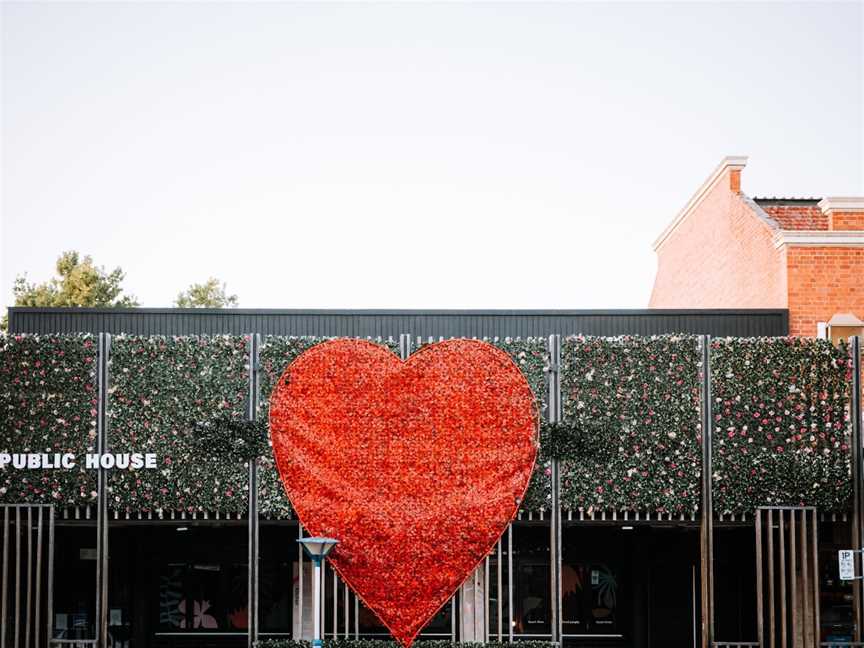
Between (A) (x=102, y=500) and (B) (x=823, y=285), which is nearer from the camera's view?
(A) (x=102, y=500)

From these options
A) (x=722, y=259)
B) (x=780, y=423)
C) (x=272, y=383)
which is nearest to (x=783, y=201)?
(x=722, y=259)

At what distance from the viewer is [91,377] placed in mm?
17641

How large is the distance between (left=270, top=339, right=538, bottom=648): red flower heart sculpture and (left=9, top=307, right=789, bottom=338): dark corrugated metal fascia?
2014mm

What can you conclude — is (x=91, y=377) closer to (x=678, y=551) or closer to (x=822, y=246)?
(x=678, y=551)

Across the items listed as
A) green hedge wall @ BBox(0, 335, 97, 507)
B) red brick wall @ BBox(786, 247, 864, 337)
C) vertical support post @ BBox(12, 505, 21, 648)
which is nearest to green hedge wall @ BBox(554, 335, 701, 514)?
red brick wall @ BBox(786, 247, 864, 337)

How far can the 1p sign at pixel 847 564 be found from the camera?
16906mm

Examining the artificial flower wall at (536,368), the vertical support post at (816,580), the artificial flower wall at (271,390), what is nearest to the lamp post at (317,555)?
the artificial flower wall at (271,390)

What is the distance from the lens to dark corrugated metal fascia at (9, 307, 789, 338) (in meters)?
19.7

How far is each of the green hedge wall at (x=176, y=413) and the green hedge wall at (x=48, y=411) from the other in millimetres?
424

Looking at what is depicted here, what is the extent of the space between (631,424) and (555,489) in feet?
5.19

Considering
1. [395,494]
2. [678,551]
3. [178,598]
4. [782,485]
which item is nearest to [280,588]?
[178,598]

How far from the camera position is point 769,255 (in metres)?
21.3

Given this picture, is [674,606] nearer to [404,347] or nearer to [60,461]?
[404,347]

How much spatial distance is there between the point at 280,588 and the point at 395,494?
235 inches
